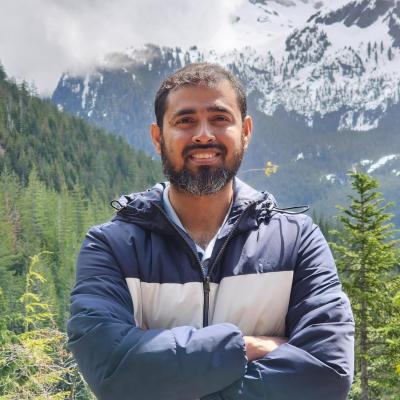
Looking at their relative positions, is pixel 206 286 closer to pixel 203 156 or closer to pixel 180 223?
pixel 180 223

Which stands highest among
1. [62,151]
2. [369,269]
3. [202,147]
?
[62,151]

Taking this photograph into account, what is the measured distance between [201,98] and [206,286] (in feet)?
3.28

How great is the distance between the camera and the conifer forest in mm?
10336

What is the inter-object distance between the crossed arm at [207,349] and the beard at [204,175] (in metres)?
0.52

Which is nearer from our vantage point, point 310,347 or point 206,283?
point 310,347

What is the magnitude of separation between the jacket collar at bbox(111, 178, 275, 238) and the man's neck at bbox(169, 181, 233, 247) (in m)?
0.08

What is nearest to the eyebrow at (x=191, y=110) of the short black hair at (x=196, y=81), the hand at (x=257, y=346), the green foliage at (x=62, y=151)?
the short black hair at (x=196, y=81)

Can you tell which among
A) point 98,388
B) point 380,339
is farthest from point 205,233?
point 380,339

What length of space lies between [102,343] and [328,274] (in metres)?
1.22

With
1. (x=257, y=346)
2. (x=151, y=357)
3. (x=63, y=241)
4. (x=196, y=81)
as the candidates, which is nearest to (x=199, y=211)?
(x=196, y=81)

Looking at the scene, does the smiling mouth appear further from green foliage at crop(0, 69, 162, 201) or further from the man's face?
green foliage at crop(0, 69, 162, 201)

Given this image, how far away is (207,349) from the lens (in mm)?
2662

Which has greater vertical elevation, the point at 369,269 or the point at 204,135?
the point at 204,135

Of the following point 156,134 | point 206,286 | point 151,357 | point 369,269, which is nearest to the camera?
point 151,357
